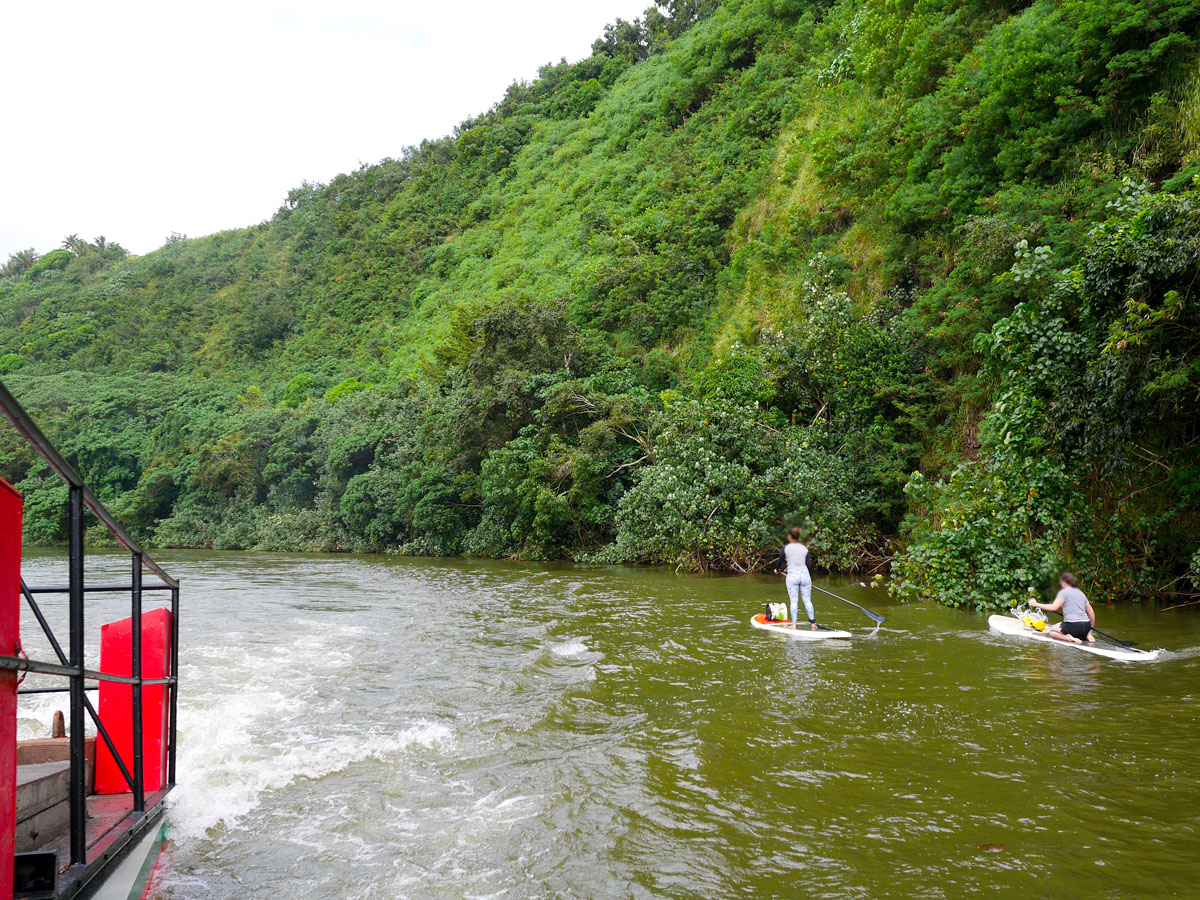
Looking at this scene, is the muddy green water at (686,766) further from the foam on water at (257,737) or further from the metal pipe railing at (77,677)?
the metal pipe railing at (77,677)

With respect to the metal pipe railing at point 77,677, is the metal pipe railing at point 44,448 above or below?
above

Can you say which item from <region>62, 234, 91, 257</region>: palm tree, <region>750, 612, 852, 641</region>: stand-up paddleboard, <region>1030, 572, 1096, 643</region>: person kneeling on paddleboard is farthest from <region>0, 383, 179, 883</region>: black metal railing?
<region>62, 234, 91, 257</region>: palm tree

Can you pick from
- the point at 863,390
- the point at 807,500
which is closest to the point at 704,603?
the point at 807,500

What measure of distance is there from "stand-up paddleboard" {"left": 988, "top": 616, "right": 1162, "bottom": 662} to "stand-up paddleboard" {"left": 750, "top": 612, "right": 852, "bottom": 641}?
2222 millimetres

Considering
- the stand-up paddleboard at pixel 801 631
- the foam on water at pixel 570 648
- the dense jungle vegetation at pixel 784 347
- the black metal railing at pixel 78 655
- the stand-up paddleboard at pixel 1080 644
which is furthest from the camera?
the dense jungle vegetation at pixel 784 347

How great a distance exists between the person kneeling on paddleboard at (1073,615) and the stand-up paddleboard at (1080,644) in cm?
9

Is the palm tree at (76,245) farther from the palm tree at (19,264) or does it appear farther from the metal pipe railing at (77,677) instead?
the metal pipe railing at (77,677)

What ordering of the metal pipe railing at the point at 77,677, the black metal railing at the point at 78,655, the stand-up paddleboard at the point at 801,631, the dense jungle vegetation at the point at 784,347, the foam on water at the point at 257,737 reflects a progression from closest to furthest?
the black metal railing at the point at 78,655 < the metal pipe railing at the point at 77,677 < the foam on water at the point at 257,737 < the stand-up paddleboard at the point at 801,631 < the dense jungle vegetation at the point at 784,347

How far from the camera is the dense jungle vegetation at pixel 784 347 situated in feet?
39.0

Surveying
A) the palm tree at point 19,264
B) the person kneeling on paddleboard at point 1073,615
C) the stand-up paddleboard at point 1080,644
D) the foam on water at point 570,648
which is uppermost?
the palm tree at point 19,264

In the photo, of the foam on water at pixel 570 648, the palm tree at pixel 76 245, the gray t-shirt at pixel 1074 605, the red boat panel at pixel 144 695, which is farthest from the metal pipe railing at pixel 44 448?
the palm tree at pixel 76 245

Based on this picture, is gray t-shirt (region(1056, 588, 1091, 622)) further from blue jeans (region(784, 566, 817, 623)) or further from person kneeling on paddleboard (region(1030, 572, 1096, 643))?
blue jeans (region(784, 566, 817, 623))

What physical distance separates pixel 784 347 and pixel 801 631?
10.7m

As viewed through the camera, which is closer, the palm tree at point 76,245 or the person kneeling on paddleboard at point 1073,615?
the person kneeling on paddleboard at point 1073,615
